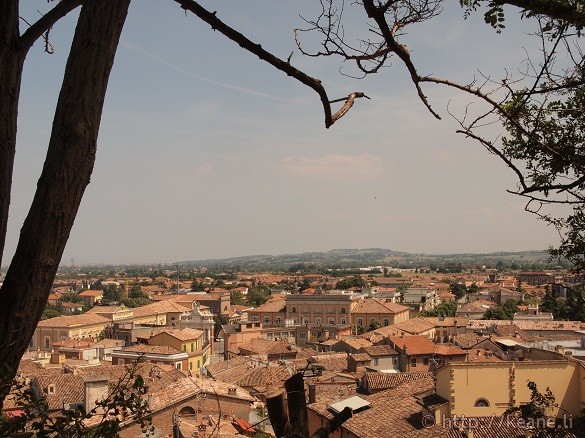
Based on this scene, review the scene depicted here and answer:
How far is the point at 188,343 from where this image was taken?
93.7ft

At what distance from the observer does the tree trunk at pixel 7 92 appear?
6.20 feet

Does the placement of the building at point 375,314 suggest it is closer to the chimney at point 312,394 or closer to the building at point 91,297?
the chimney at point 312,394

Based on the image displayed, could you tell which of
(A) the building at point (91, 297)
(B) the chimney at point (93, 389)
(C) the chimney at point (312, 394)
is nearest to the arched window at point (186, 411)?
(B) the chimney at point (93, 389)

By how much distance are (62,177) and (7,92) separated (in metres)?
0.34

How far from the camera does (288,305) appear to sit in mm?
49719

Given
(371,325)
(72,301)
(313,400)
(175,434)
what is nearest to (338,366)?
(313,400)

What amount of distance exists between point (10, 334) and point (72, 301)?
7688 centimetres

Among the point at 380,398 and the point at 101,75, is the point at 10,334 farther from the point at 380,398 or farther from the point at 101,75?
the point at 380,398

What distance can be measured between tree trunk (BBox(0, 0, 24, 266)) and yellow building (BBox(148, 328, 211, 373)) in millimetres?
25685

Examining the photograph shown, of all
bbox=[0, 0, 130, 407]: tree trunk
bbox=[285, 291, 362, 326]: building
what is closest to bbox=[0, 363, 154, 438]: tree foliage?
bbox=[0, 0, 130, 407]: tree trunk

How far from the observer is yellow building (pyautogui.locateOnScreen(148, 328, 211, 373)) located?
2748 centimetres

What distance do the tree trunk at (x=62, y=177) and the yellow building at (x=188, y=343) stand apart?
2563cm

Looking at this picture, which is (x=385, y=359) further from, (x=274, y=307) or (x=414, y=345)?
(x=274, y=307)

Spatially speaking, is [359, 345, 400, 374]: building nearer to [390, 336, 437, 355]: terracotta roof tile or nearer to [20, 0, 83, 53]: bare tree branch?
[390, 336, 437, 355]: terracotta roof tile
